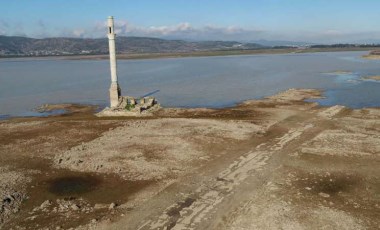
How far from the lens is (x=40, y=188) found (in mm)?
21859

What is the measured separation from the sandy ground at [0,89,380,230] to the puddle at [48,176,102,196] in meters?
0.06

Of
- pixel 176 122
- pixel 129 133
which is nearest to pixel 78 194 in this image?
pixel 129 133

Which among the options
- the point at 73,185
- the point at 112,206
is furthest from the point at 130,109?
the point at 112,206

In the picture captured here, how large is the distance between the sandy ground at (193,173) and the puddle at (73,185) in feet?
0.19

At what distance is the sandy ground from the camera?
690 inches

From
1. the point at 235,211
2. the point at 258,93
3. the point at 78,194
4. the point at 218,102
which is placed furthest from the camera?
the point at 258,93

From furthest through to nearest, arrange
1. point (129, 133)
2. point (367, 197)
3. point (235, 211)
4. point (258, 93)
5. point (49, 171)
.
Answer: point (258, 93) → point (129, 133) → point (49, 171) → point (367, 197) → point (235, 211)

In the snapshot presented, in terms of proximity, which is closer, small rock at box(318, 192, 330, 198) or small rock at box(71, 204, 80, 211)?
small rock at box(71, 204, 80, 211)

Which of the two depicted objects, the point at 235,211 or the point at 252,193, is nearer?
the point at 235,211

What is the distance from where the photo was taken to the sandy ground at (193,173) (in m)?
17.5

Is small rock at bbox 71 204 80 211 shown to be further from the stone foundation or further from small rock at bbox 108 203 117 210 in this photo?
the stone foundation

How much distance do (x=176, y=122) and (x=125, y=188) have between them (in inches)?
646

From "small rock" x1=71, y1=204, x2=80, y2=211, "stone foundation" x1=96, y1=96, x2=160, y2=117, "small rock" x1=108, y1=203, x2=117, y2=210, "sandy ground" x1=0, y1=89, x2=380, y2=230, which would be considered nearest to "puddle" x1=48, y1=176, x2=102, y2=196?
"sandy ground" x1=0, y1=89, x2=380, y2=230

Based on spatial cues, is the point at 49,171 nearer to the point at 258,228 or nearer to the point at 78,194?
the point at 78,194
